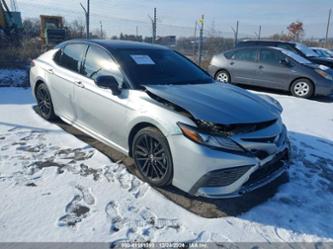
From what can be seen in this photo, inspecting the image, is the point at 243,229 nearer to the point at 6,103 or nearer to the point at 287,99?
the point at 6,103

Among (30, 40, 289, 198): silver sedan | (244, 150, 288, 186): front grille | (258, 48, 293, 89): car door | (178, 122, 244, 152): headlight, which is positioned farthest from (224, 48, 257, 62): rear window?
(178, 122, 244, 152): headlight

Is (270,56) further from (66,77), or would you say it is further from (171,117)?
(171,117)

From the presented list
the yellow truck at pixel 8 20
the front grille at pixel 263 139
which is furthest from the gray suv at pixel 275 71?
the yellow truck at pixel 8 20

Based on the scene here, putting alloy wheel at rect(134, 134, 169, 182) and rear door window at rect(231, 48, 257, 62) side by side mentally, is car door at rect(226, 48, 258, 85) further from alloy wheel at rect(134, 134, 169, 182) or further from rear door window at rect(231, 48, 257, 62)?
alloy wheel at rect(134, 134, 169, 182)

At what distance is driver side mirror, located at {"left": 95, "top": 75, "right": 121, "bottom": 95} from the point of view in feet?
11.1

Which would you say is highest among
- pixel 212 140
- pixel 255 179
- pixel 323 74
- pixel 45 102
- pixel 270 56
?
pixel 270 56

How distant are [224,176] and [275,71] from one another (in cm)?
715

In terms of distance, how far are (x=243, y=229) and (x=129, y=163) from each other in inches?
66.2

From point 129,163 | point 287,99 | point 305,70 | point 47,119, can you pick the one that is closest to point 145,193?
point 129,163

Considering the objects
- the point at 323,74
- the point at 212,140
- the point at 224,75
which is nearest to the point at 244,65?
the point at 224,75

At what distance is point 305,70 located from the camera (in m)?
8.55

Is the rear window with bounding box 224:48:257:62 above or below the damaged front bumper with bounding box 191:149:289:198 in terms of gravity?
above

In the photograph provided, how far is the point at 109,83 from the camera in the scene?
135 inches

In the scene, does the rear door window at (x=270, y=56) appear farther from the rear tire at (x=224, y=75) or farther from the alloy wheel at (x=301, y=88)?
the rear tire at (x=224, y=75)
